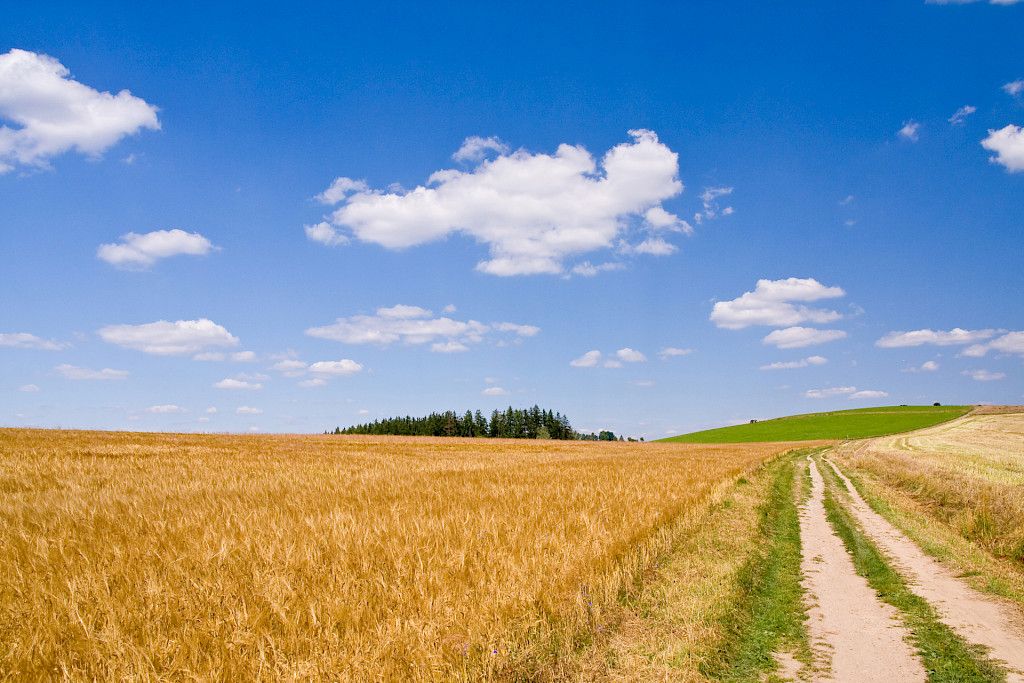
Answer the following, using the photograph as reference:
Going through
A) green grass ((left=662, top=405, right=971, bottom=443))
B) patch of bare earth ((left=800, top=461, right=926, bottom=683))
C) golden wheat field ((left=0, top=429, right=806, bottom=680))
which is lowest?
green grass ((left=662, top=405, right=971, bottom=443))

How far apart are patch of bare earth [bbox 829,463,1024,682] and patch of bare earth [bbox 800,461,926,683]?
665 mm

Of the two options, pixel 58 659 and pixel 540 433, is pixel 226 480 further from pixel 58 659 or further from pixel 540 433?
pixel 540 433

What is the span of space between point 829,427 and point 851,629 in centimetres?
13541

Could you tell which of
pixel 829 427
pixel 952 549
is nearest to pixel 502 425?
pixel 829 427

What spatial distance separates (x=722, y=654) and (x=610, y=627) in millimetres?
1192

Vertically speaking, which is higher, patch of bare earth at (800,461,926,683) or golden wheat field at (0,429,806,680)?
golden wheat field at (0,429,806,680)

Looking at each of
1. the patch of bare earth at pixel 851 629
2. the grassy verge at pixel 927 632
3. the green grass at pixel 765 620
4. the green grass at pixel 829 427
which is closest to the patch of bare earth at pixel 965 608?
the grassy verge at pixel 927 632

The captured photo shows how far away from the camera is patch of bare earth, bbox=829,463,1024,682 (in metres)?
5.93

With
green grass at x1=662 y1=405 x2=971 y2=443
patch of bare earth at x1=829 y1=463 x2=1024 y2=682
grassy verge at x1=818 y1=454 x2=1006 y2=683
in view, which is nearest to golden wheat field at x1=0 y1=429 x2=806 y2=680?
grassy verge at x1=818 y1=454 x2=1006 y2=683

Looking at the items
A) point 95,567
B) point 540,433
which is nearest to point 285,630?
point 95,567

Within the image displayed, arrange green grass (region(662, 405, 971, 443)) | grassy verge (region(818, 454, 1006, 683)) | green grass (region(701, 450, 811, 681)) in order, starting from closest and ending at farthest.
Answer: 1. grassy verge (region(818, 454, 1006, 683))
2. green grass (region(701, 450, 811, 681))
3. green grass (region(662, 405, 971, 443))

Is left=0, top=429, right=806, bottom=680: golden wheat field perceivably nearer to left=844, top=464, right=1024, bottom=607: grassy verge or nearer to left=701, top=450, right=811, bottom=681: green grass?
left=701, top=450, right=811, bottom=681: green grass

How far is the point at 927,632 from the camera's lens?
20.8 ft

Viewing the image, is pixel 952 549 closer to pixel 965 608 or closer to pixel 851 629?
pixel 965 608
